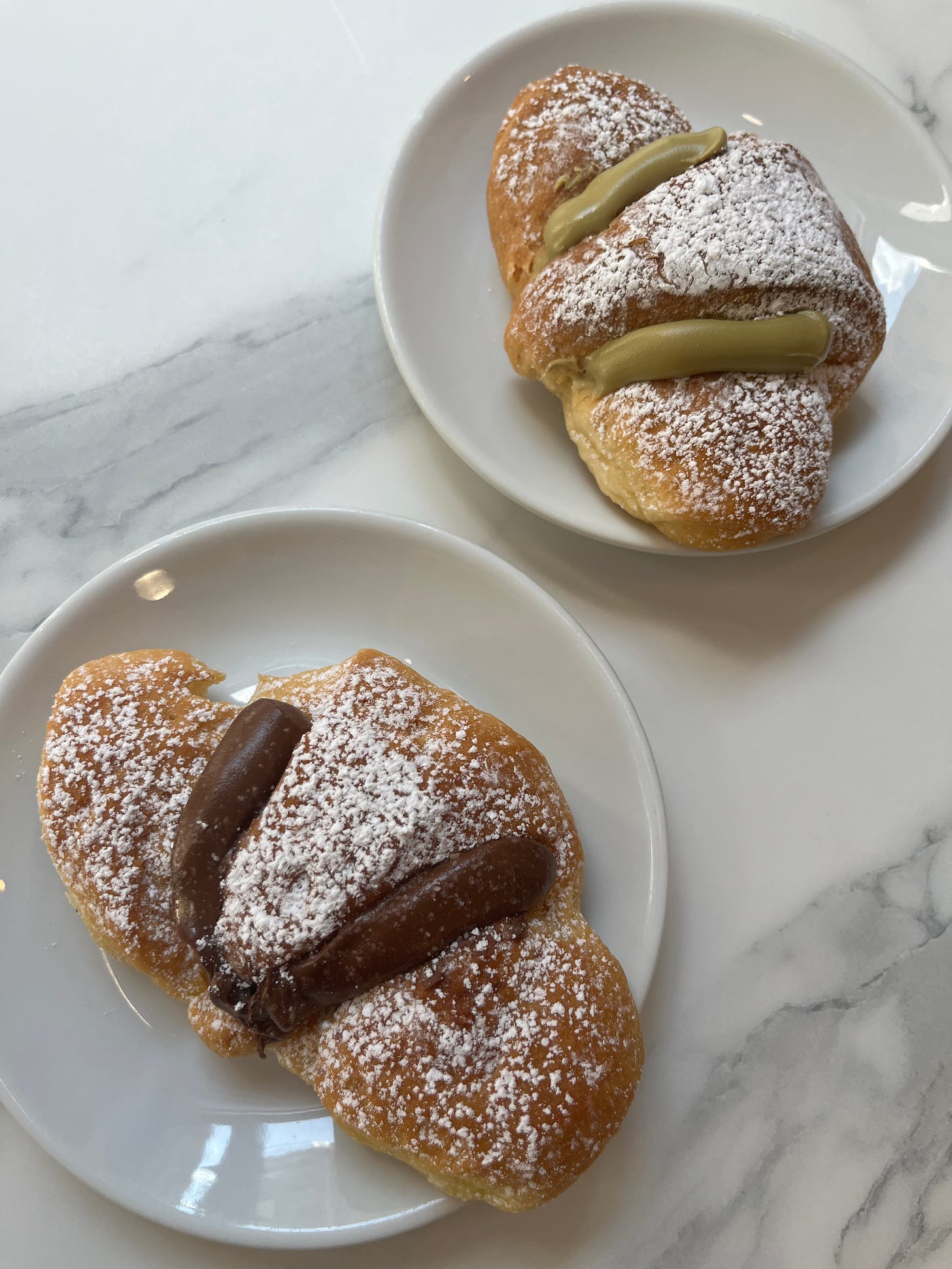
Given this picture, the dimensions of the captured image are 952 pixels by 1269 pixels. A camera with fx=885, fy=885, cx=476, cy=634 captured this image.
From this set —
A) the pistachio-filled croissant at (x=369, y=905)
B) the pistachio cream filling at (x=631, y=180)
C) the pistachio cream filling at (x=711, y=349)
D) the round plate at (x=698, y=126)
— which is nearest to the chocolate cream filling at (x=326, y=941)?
the pistachio-filled croissant at (x=369, y=905)

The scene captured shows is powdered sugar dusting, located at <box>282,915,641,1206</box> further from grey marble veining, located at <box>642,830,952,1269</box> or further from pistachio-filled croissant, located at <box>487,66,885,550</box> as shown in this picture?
pistachio-filled croissant, located at <box>487,66,885,550</box>

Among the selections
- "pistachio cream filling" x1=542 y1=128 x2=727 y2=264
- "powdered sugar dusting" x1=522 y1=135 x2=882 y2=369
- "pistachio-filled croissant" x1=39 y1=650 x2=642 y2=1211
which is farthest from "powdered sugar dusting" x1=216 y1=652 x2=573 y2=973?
"pistachio cream filling" x1=542 y1=128 x2=727 y2=264

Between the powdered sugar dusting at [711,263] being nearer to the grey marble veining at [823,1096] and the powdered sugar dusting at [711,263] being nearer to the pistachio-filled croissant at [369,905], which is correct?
the pistachio-filled croissant at [369,905]

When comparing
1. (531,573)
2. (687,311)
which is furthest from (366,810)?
(687,311)

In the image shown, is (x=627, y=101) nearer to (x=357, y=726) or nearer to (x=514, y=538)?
(x=514, y=538)

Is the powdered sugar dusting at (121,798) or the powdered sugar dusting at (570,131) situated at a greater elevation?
the powdered sugar dusting at (570,131)

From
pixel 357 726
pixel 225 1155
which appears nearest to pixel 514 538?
pixel 357 726
